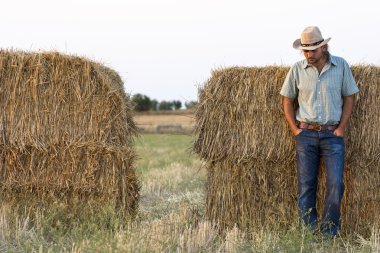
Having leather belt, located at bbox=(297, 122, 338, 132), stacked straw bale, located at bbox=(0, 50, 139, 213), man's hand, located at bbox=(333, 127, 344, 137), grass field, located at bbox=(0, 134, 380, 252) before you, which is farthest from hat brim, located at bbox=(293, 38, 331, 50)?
stacked straw bale, located at bbox=(0, 50, 139, 213)

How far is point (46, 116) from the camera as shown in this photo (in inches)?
321

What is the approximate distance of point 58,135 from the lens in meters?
8.14

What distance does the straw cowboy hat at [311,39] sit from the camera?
7273 millimetres

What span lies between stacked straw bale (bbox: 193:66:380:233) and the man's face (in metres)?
0.54

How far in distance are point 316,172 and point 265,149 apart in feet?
2.33

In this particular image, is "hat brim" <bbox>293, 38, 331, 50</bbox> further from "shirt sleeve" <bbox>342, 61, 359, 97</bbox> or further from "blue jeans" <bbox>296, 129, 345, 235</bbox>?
"blue jeans" <bbox>296, 129, 345, 235</bbox>

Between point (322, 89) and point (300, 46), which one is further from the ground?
point (300, 46)

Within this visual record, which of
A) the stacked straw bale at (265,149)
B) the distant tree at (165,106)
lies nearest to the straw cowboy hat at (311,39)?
the stacked straw bale at (265,149)

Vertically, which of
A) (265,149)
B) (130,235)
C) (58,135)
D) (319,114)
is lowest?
(130,235)

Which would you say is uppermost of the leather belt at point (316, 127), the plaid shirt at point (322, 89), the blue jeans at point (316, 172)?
the plaid shirt at point (322, 89)

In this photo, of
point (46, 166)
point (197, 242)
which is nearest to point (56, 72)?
point (46, 166)

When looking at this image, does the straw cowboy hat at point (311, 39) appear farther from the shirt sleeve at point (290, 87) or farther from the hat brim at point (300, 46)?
the shirt sleeve at point (290, 87)

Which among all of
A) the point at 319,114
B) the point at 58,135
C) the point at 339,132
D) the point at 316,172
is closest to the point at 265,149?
the point at 316,172

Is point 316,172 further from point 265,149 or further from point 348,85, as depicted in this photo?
point 348,85
